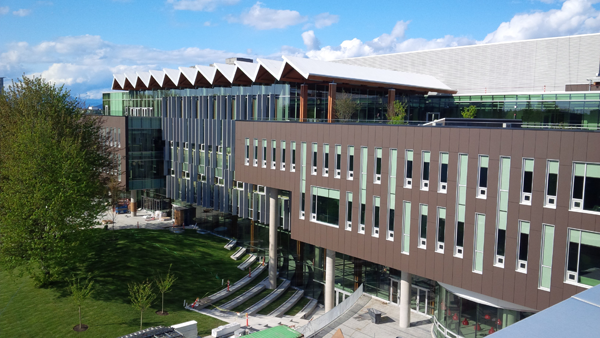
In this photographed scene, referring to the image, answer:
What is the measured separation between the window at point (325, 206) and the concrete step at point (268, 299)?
342 inches

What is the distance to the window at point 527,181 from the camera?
66.5 ft

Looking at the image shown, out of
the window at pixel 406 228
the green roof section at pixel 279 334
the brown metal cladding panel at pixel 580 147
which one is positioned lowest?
the green roof section at pixel 279 334

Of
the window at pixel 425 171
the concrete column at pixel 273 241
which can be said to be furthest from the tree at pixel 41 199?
the window at pixel 425 171

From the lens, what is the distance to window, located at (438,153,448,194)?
910 inches

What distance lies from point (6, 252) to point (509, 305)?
29266 millimetres

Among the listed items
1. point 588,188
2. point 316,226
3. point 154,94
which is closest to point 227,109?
point 154,94

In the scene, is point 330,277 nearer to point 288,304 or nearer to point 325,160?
point 288,304

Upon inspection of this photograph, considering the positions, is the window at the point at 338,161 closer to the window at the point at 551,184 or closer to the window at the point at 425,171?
the window at the point at 425,171

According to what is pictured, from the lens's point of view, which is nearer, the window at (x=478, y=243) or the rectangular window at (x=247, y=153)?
the window at (x=478, y=243)

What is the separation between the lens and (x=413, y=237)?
24688 mm

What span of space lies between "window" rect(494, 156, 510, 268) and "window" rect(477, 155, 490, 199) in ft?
2.28

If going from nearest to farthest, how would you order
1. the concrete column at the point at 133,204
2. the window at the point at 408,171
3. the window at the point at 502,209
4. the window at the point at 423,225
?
the window at the point at 502,209
the window at the point at 423,225
the window at the point at 408,171
the concrete column at the point at 133,204

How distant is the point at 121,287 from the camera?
105ft

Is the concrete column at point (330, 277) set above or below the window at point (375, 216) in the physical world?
below
